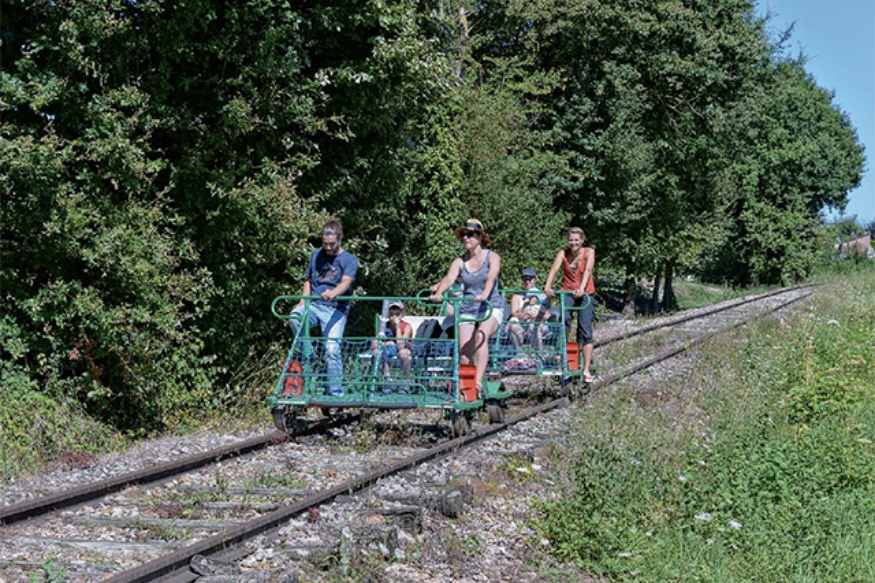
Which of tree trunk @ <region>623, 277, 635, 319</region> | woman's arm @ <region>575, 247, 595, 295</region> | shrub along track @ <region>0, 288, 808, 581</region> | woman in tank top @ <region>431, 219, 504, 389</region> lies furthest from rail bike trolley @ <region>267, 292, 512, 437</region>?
tree trunk @ <region>623, 277, 635, 319</region>

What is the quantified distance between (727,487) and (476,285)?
384 cm

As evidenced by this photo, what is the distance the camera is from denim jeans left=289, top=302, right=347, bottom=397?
10266 millimetres

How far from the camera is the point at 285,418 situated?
1022cm

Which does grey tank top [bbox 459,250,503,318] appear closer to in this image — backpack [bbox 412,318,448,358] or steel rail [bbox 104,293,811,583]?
backpack [bbox 412,318,448,358]

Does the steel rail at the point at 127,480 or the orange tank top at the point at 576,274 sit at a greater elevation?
the orange tank top at the point at 576,274

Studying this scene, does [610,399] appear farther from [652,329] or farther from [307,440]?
[652,329]

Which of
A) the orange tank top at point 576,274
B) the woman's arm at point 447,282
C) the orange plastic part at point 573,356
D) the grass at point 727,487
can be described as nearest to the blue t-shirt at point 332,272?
the woman's arm at point 447,282

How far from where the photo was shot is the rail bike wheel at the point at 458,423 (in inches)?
392

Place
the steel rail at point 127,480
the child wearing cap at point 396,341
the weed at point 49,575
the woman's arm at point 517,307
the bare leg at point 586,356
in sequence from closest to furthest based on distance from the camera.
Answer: the weed at point 49,575
the steel rail at point 127,480
the child wearing cap at point 396,341
the bare leg at point 586,356
the woman's arm at point 517,307

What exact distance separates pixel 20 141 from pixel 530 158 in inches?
720

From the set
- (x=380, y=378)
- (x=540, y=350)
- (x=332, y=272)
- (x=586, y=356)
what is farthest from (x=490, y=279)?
(x=586, y=356)

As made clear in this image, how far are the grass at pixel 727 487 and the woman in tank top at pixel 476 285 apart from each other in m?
1.38

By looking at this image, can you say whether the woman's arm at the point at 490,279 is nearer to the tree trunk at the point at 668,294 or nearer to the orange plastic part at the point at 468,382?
the orange plastic part at the point at 468,382

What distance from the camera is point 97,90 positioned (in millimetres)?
11727
